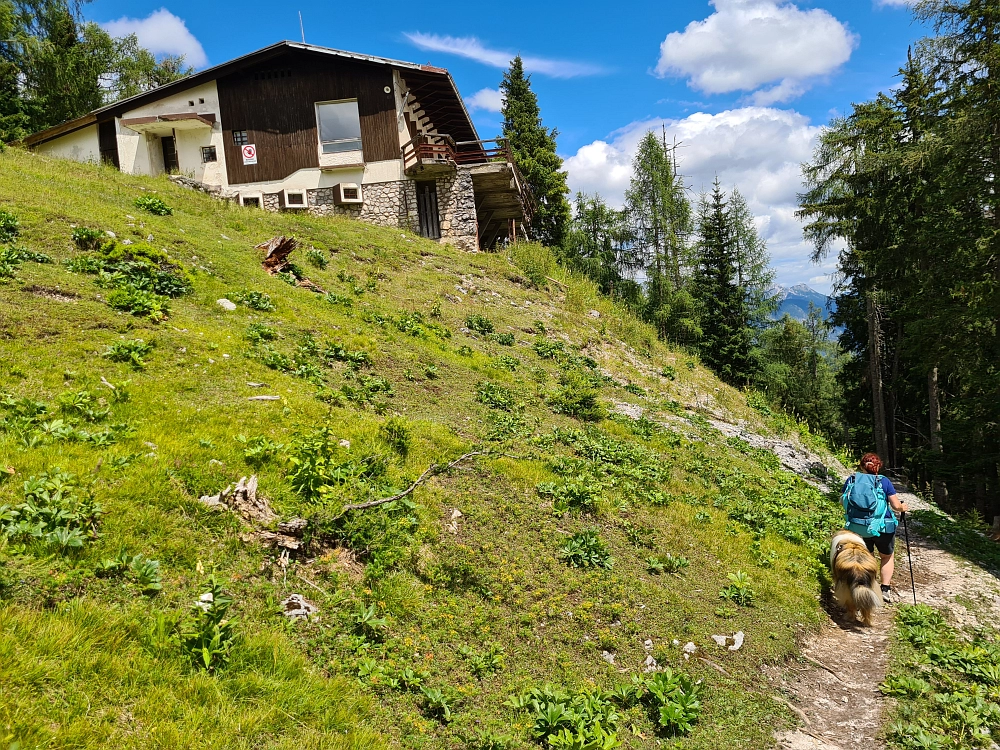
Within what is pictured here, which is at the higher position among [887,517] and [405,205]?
[405,205]

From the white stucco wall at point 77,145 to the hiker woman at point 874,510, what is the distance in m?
34.8

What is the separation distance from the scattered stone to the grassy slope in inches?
→ 4.5

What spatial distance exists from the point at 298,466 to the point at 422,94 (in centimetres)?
2742

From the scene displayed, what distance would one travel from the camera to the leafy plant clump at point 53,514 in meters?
4.22

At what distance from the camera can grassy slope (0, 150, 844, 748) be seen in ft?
11.8

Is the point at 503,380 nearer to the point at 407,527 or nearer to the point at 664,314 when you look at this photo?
the point at 407,527

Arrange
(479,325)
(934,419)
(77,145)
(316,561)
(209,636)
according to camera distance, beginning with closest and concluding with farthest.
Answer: (209,636) < (316,561) < (479,325) < (934,419) < (77,145)

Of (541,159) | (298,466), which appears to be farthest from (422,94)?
(298,466)

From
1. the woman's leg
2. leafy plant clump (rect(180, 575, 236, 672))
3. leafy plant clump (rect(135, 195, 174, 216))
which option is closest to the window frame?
leafy plant clump (rect(135, 195, 174, 216))

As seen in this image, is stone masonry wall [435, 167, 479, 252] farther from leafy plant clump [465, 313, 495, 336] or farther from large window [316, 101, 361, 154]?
leafy plant clump [465, 313, 495, 336]

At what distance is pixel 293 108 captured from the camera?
2602cm

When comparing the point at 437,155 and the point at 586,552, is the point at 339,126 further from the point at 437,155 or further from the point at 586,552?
the point at 586,552

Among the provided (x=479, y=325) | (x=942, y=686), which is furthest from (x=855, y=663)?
(x=479, y=325)

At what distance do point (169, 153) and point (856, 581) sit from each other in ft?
111
